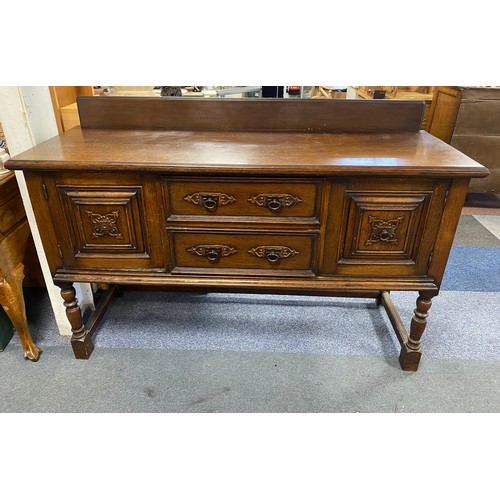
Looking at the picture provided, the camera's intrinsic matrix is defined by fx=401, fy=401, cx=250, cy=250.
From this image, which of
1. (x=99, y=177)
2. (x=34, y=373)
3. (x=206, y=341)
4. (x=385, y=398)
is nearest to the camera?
(x=99, y=177)

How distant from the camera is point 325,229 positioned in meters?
1.25

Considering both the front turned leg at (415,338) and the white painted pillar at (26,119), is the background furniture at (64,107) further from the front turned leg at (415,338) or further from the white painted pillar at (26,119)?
the front turned leg at (415,338)

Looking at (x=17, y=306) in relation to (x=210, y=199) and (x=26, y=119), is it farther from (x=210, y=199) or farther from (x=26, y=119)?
(x=210, y=199)

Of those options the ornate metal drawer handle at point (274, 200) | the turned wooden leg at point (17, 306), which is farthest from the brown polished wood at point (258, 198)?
the turned wooden leg at point (17, 306)

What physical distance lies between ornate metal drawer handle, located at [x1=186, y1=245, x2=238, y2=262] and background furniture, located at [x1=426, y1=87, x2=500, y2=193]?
87.3 inches

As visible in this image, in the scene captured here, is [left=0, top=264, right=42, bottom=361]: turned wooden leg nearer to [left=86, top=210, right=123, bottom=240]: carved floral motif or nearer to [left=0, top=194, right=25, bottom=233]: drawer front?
[left=0, top=194, right=25, bottom=233]: drawer front

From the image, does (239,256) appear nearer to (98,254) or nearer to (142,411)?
(98,254)

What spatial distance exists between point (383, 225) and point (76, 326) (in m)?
1.18

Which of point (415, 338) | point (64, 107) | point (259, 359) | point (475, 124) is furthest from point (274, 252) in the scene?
point (475, 124)

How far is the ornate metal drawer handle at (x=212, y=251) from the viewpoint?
1.31 meters

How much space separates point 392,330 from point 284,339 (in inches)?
19.2

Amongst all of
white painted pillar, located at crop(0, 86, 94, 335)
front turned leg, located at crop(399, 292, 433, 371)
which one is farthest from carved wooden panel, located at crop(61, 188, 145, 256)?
front turned leg, located at crop(399, 292, 433, 371)

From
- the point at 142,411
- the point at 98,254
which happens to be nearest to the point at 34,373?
the point at 142,411

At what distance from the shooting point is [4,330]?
167 centimetres
